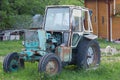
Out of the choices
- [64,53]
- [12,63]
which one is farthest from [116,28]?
[12,63]

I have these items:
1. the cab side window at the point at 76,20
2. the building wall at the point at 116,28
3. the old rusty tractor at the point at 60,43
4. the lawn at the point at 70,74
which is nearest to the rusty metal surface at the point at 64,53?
the old rusty tractor at the point at 60,43

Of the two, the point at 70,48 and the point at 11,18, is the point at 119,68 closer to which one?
the point at 70,48

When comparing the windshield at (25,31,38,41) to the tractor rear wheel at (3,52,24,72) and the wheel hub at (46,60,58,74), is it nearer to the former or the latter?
the tractor rear wheel at (3,52,24,72)

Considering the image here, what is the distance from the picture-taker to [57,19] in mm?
14219

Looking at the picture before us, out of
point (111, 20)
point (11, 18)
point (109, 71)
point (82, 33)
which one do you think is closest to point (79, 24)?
point (82, 33)

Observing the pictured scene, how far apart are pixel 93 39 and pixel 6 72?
3317 millimetres

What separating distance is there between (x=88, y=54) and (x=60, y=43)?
1.21 m

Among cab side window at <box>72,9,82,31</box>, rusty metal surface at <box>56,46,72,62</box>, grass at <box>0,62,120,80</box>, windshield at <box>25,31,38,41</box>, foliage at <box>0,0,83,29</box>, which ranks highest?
foliage at <box>0,0,83,29</box>

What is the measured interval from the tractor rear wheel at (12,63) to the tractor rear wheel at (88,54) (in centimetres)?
192

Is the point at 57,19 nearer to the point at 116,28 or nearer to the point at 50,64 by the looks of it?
the point at 50,64

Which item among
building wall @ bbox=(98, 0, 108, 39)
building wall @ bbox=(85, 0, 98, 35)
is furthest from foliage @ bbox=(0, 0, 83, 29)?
building wall @ bbox=(98, 0, 108, 39)

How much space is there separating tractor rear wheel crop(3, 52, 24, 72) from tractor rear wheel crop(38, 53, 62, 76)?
1.38m

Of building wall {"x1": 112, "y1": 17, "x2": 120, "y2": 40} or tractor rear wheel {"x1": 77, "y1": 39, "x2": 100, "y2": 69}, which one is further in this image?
building wall {"x1": 112, "y1": 17, "x2": 120, "y2": 40}

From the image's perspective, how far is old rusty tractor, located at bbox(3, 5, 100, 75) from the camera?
516 inches
